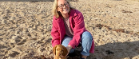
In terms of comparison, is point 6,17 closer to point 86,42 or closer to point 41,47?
point 41,47

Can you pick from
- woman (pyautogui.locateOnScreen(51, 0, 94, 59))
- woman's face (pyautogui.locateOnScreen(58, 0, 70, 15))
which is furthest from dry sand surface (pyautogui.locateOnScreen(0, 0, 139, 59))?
woman's face (pyautogui.locateOnScreen(58, 0, 70, 15))

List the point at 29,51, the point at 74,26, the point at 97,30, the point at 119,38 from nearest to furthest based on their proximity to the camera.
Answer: the point at 74,26 → the point at 29,51 → the point at 119,38 → the point at 97,30

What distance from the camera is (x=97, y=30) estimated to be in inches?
173

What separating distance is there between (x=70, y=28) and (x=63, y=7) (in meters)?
0.45

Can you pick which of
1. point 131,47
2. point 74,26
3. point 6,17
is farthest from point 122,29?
point 6,17

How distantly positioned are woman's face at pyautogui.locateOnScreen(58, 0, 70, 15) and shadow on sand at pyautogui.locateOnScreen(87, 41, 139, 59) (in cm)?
109

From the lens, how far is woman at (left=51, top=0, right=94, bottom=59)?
2.35 m

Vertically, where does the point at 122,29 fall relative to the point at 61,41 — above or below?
below

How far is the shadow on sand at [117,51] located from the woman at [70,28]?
1.95ft

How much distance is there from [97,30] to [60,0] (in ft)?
7.67

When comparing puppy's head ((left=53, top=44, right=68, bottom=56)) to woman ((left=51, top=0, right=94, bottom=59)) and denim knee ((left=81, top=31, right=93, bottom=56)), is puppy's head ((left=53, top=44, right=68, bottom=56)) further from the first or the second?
denim knee ((left=81, top=31, right=93, bottom=56))

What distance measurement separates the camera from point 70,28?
2609 millimetres

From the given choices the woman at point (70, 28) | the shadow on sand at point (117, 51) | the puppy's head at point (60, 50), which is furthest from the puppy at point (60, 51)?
the shadow on sand at point (117, 51)

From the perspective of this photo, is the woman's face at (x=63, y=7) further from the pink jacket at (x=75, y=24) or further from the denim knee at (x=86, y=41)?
the denim knee at (x=86, y=41)
